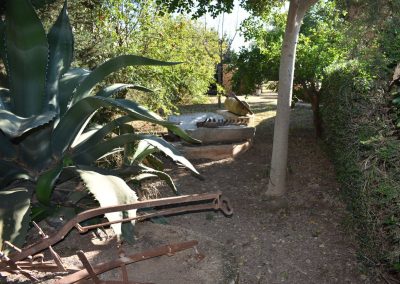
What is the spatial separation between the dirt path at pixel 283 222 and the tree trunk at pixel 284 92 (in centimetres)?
24

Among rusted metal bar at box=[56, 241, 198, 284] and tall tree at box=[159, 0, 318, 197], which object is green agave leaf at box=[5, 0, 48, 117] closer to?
rusted metal bar at box=[56, 241, 198, 284]

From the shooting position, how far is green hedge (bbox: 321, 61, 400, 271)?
2.30 meters

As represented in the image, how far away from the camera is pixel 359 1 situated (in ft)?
12.1

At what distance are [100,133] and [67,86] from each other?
51cm

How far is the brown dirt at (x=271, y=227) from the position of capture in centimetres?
278

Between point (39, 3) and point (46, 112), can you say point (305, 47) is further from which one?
point (46, 112)

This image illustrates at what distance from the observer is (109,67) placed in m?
3.00

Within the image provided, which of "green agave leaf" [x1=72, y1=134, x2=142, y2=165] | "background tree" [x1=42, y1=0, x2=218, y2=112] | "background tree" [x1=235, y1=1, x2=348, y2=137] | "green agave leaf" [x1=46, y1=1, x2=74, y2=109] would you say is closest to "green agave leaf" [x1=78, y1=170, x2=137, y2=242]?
"green agave leaf" [x1=72, y1=134, x2=142, y2=165]

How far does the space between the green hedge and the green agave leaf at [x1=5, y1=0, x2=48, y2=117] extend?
89.4 inches

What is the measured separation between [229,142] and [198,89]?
4.59 metres

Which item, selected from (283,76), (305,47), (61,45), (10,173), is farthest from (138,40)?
(10,173)

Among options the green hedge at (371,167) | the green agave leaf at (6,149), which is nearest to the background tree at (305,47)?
the green hedge at (371,167)

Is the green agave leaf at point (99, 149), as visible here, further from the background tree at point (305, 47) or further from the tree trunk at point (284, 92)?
the background tree at point (305, 47)

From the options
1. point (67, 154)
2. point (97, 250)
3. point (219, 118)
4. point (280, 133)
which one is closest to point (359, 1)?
point (280, 133)
